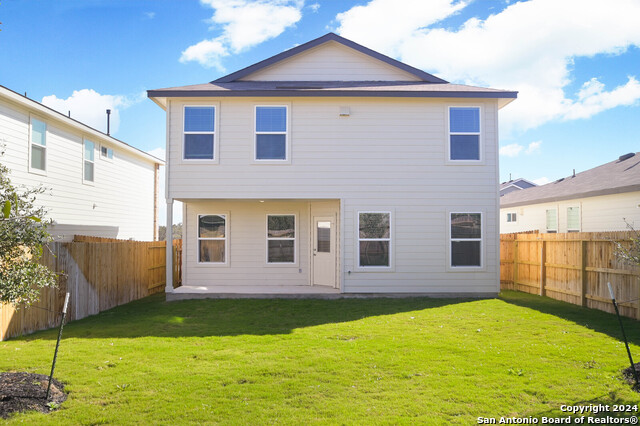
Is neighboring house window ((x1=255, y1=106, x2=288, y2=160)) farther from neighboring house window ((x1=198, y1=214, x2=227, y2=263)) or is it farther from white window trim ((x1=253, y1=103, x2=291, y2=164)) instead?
neighboring house window ((x1=198, y1=214, x2=227, y2=263))

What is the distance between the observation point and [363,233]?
1202 cm

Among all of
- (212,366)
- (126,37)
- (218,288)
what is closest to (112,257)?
(218,288)

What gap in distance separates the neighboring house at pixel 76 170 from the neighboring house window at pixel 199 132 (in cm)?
348

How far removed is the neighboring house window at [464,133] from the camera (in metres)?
12.2

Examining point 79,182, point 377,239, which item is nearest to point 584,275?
point 377,239

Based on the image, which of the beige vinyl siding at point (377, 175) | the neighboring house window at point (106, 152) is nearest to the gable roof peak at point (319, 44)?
the beige vinyl siding at point (377, 175)

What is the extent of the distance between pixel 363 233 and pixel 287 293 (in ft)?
8.32

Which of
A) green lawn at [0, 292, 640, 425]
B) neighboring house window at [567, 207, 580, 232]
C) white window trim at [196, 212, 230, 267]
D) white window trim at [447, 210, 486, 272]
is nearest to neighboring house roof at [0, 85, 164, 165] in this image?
white window trim at [196, 212, 230, 267]

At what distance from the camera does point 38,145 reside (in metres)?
12.9

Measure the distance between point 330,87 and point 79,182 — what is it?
9029mm

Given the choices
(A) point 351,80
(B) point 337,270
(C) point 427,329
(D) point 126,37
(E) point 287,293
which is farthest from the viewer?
(D) point 126,37

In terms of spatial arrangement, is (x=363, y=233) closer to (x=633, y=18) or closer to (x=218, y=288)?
(x=218, y=288)

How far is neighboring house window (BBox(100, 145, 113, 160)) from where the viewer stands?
16.8 meters

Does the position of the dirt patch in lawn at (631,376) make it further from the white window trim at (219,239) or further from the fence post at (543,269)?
the white window trim at (219,239)
